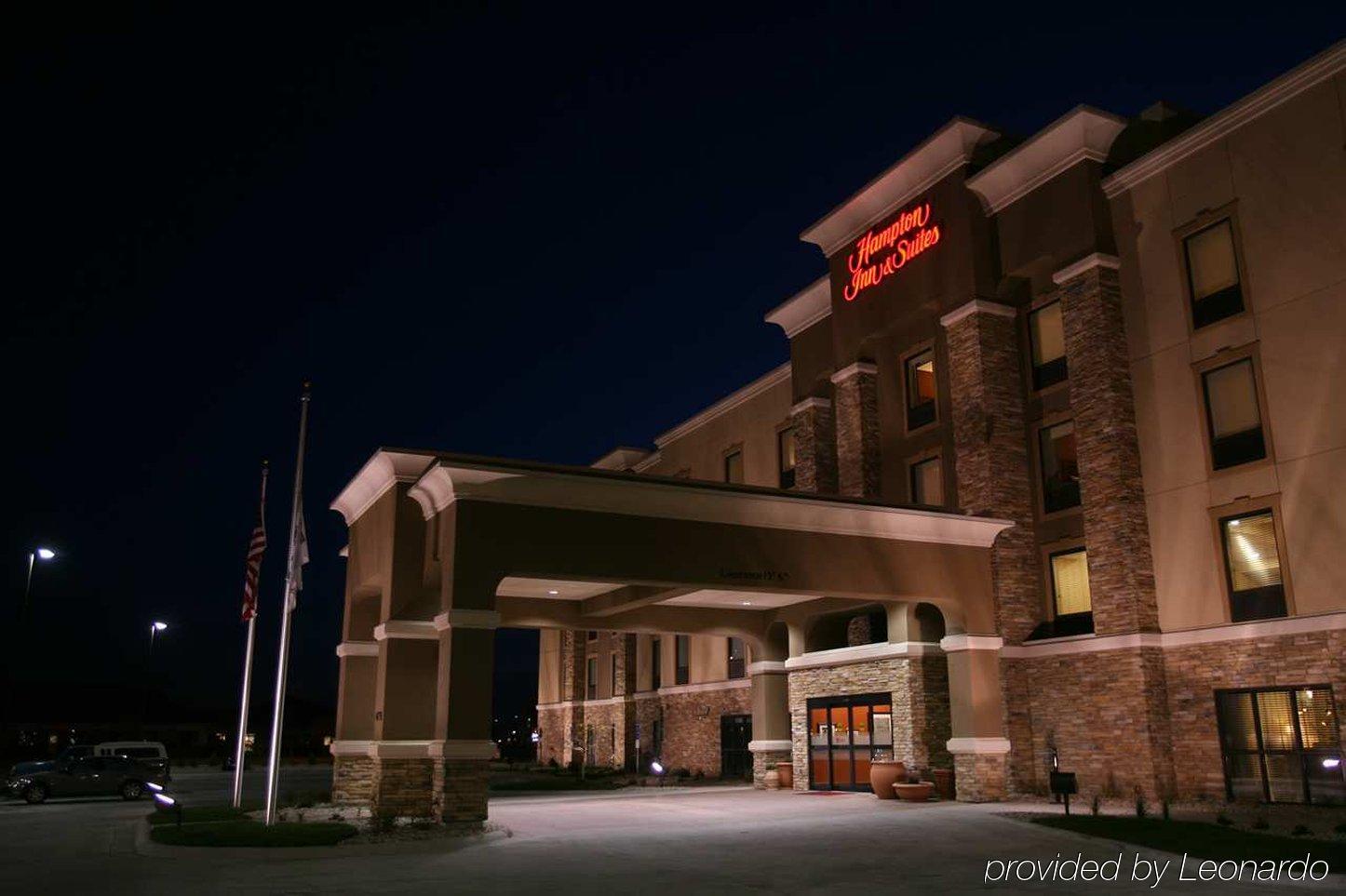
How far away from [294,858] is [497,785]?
77.3 feet

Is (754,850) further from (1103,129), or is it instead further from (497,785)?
(497,785)

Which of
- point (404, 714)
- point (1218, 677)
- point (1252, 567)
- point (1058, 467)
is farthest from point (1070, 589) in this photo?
point (404, 714)

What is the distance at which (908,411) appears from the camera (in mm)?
32750

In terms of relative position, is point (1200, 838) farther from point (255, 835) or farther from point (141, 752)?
point (141, 752)

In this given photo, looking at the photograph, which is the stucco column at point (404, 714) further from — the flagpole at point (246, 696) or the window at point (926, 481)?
the window at point (926, 481)

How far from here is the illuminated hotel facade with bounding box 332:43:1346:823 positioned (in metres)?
22.6

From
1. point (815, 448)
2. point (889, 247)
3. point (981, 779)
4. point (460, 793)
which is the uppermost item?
point (889, 247)

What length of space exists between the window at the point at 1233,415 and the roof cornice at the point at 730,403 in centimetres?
1831

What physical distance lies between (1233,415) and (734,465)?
22.9 metres

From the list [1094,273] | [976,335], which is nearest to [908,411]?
[976,335]

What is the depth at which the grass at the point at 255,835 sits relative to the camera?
18016 millimetres

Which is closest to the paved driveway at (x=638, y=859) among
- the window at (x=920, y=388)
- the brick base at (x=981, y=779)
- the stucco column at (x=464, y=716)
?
the stucco column at (x=464, y=716)

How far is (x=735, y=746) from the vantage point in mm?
41156

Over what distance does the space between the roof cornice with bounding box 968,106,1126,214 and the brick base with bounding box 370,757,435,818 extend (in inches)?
820
